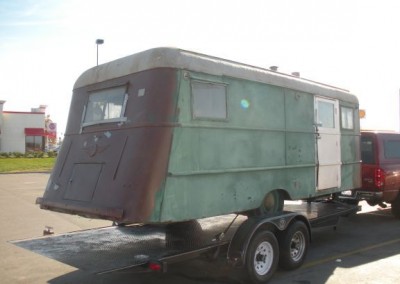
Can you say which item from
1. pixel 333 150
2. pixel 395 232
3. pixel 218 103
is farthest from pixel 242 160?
pixel 395 232

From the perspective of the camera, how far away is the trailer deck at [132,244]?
5359 millimetres

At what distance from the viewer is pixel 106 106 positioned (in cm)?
618

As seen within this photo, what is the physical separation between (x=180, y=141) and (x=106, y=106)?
4.69ft

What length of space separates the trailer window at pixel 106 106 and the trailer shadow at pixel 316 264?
203 cm

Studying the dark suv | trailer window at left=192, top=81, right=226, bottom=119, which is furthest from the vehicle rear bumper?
trailer window at left=192, top=81, right=226, bottom=119

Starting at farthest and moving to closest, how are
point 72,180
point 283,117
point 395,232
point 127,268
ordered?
1. point 395,232
2. point 283,117
3. point 72,180
4. point 127,268

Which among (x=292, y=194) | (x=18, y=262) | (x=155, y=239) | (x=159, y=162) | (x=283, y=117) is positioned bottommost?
(x=18, y=262)

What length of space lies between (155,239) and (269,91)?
2.82 metres

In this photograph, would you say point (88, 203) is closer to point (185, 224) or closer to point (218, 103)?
point (185, 224)

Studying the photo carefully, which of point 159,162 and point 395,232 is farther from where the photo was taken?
point 395,232

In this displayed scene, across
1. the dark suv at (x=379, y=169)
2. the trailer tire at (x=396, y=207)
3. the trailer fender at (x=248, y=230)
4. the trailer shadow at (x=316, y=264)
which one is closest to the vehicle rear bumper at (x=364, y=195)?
the dark suv at (x=379, y=169)

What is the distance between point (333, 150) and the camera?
834 cm

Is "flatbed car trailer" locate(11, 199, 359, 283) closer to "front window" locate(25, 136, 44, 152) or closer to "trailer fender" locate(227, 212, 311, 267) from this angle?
"trailer fender" locate(227, 212, 311, 267)

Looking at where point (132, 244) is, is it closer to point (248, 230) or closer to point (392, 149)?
point (248, 230)
